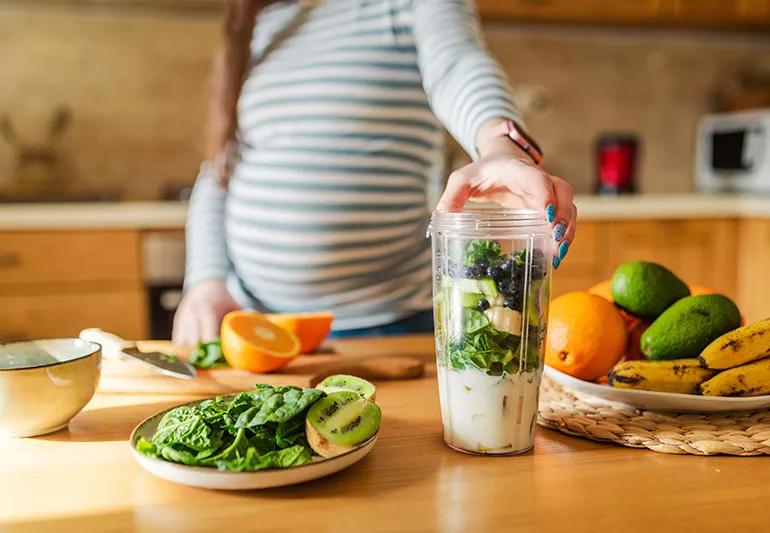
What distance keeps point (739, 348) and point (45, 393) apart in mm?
612

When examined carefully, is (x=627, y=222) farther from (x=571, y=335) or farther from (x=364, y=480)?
(x=364, y=480)

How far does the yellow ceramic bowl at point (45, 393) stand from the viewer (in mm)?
642

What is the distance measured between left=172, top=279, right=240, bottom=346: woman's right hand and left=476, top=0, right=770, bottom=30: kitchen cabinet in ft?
6.20

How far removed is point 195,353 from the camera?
3.04 feet

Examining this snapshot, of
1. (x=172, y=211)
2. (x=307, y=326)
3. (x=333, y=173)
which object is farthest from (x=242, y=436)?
(x=172, y=211)

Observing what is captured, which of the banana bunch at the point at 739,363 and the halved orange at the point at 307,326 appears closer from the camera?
the banana bunch at the point at 739,363

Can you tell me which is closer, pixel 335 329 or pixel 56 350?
pixel 56 350

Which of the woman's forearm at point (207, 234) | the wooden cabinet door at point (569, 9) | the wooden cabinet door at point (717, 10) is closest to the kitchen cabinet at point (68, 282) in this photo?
the woman's forearm at point (207, 234)

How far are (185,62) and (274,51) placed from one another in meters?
1.60

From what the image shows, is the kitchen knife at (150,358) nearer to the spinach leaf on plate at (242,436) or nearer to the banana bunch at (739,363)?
the spinach leaf on plate at (242,436)

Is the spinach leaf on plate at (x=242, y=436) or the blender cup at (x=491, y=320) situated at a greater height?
the blender cup at (x=491, y=320)

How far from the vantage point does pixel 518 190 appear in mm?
674

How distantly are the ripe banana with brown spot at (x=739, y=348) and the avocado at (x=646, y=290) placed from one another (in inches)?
3.3

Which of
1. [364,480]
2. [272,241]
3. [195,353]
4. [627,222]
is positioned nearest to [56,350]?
[195,353]
